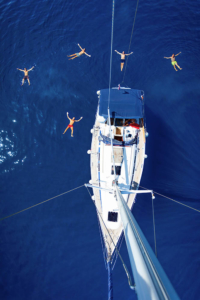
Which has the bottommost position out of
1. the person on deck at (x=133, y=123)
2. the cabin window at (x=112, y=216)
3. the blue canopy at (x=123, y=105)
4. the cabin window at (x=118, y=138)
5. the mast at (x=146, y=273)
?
the cabin window at (x=112, y=216)

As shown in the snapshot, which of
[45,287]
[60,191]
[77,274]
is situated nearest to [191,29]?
[60,191]

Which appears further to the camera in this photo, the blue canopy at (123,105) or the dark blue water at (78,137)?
the dark blue water at (78,137)

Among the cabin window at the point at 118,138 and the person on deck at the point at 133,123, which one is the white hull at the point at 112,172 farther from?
the person on deck at the point at 133,123

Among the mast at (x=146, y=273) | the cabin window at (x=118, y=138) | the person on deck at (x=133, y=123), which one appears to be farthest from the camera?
the cabin window at (x=118, y=138)

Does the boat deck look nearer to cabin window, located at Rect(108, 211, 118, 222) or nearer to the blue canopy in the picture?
cabin window, located at Rect(108, 211, 118, 222)

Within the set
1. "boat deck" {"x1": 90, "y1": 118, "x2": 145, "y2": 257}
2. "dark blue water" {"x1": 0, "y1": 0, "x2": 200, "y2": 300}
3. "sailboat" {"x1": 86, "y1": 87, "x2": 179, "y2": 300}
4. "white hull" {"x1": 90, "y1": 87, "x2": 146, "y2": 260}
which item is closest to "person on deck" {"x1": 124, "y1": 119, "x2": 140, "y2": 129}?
"sailboat" {"x1": 86, "y1": 87, "x2": 179, "y2": 300}

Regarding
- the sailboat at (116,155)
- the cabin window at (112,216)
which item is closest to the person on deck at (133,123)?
the sailboat at (116,155)

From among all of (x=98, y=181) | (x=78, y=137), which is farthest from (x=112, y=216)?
(x=78, y=137)

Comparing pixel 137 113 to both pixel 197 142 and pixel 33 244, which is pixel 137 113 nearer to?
pixel 197 142
